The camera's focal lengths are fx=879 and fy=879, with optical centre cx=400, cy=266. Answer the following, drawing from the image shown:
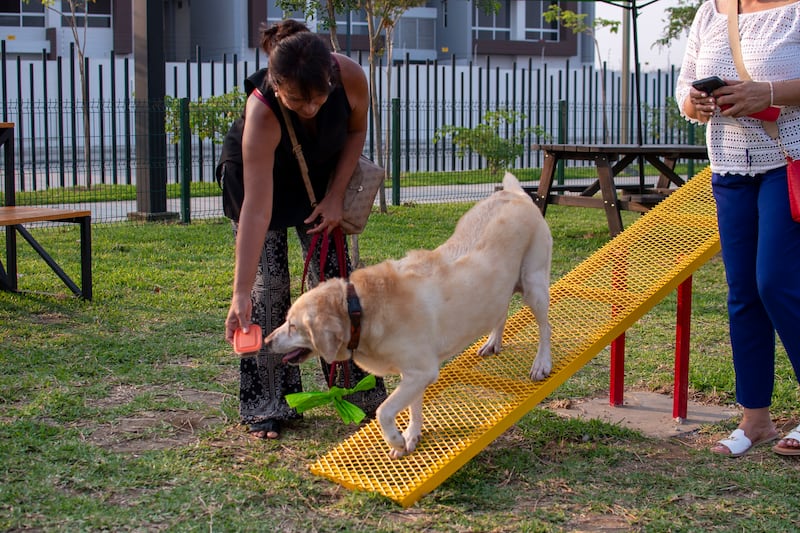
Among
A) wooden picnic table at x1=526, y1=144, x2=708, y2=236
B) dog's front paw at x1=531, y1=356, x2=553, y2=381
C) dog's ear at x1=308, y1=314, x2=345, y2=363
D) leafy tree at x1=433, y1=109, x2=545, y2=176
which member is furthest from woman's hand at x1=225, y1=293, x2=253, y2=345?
leafy tree at x1=433, y1=109, x2=545, y2=176

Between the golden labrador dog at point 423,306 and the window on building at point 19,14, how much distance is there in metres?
29.7

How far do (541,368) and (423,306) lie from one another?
32.4 inches

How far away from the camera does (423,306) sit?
3861 mm

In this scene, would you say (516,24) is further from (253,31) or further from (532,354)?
(532,354)

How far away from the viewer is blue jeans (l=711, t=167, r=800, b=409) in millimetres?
3961

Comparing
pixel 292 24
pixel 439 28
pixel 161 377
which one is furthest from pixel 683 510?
pixel 439 28

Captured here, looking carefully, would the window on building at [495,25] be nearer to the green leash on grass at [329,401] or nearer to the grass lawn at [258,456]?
the grass lawn at [258,456]

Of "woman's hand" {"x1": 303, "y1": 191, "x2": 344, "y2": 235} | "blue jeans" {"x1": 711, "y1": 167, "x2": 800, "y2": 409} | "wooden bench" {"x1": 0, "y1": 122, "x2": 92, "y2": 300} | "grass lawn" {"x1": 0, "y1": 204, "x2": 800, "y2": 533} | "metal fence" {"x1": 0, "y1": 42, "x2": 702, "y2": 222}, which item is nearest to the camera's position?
"grass lawn" {"x1": 0, "y1": 204, "x2": 800, "y2": 533}

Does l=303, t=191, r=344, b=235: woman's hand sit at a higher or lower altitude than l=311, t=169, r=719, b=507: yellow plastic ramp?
higher

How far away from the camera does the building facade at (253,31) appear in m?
29.7

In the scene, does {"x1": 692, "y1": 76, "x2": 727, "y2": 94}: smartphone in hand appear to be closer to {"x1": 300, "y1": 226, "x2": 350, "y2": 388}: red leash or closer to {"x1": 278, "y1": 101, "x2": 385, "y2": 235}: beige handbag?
{"x1": 278, "y1": 101, "x2": 385, "y2": 235}: beige handbag

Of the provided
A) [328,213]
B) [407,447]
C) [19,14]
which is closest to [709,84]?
[328,213]

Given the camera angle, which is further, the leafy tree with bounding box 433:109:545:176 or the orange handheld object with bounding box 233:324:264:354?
the leafy tree with bounding box 433:109:545:176

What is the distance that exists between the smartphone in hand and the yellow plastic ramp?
3.47ft
